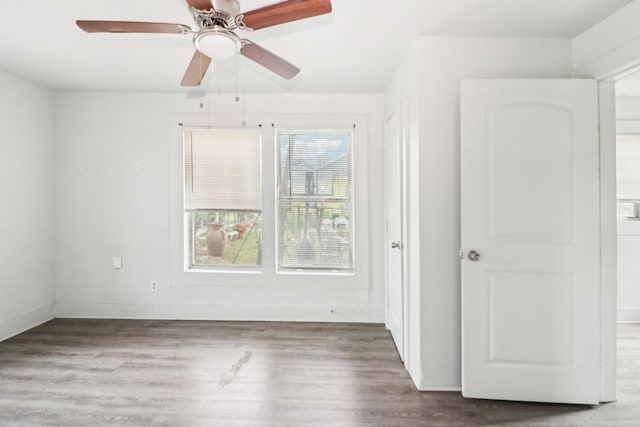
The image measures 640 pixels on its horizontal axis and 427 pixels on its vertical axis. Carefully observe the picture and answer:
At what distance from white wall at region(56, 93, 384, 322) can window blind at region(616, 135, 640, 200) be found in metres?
2.67

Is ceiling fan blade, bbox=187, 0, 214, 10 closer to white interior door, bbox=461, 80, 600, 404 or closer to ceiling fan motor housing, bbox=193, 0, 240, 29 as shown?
ceiling fan motor housing, bbox=193, 0, 240, 29

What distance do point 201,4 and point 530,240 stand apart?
2.27 metres

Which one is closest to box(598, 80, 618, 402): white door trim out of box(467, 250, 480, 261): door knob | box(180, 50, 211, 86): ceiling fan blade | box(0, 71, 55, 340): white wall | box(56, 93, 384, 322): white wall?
box(467, 250, 480, 261): door knob

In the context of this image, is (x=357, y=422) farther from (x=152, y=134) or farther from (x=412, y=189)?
(x=152, y=134)

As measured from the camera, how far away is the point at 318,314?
3619mm

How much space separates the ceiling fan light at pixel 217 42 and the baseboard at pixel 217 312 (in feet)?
8.85

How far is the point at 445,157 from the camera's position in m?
2.30

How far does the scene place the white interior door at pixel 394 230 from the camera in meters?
2.80

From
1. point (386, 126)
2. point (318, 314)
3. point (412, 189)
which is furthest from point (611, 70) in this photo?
point (318, 314)

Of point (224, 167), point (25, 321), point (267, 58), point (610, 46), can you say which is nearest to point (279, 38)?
point (267, 58)

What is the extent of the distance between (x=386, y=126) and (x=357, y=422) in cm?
261

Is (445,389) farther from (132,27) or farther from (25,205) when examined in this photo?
(25,205)

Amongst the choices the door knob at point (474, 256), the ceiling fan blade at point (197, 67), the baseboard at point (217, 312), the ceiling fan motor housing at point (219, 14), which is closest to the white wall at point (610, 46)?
the door knob at point (474, 256)

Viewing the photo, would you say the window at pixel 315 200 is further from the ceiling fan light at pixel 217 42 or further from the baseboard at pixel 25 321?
the baseboard at pixel 25 321
